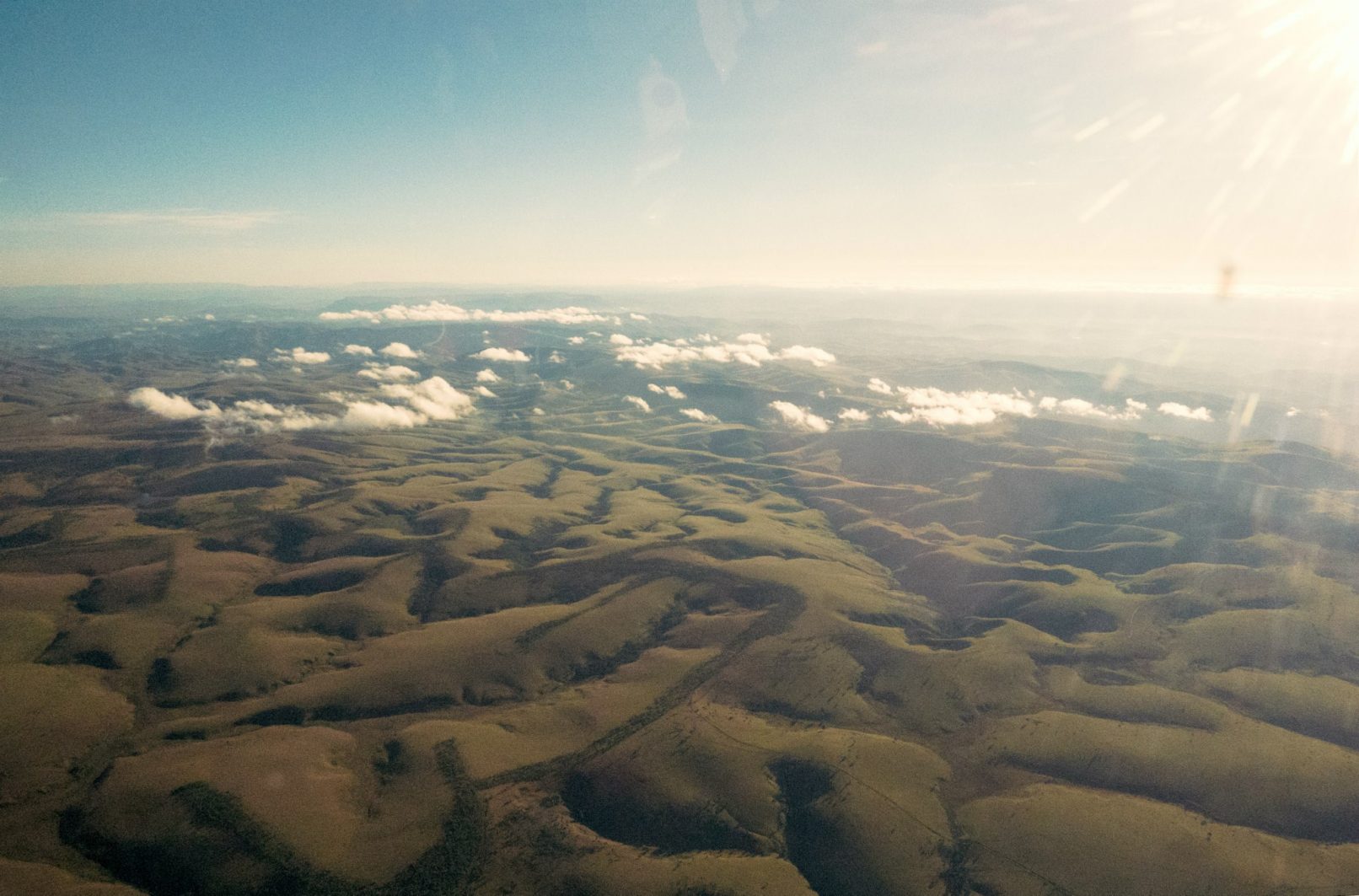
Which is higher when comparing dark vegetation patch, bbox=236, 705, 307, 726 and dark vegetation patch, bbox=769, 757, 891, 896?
dark vegetation patch, bbox=769, 757, 891, 896

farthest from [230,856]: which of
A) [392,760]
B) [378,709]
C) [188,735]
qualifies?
[188,735]

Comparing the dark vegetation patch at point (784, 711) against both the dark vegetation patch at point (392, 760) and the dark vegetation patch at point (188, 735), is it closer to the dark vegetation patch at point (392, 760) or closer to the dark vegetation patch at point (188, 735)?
the dark vegetation patch at point (392, 760)

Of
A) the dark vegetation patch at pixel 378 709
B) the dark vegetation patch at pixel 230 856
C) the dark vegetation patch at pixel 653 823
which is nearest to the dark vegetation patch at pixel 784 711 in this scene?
the dark vegetation patch at pixel 653 823

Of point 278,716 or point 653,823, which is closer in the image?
point 653,823

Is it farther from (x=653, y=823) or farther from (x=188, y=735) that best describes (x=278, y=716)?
(x=653, y=823)

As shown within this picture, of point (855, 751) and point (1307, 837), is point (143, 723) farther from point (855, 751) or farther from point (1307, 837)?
point (1307, 837)

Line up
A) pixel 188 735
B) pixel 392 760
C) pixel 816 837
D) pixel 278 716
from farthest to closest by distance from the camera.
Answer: pixel 278 716, pixel 188 735, pixel 392 760, pixel 816 837

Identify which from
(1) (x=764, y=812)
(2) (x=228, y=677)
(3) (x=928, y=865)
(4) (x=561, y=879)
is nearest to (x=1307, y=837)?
(3) (x=928, y=865)

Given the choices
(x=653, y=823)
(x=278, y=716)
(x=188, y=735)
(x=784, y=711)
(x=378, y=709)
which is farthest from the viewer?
(x=784, y=711)

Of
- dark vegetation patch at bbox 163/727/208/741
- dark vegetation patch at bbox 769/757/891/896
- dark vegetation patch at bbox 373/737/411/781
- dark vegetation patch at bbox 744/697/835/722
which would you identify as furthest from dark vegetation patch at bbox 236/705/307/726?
dark vegetation patch at bbox 769/757/891/896

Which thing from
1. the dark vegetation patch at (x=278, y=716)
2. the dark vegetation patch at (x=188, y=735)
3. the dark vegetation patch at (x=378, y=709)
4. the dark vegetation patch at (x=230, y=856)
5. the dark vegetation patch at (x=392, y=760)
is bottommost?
the dark vegetation patch at (x=378, y=709)

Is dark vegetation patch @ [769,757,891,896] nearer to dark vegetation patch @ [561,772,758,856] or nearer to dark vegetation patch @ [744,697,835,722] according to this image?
dark vegetation patch @ [561,772,758,856]
